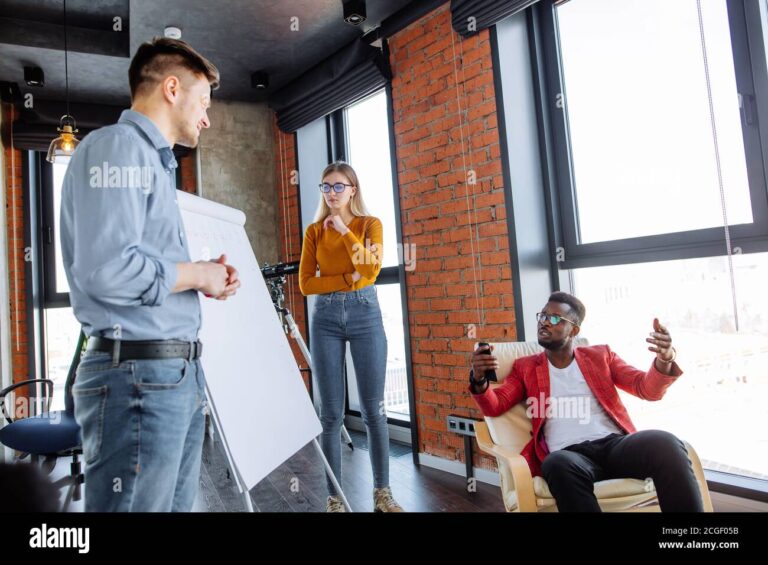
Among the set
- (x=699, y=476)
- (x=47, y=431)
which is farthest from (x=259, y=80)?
(x=699, y=476)

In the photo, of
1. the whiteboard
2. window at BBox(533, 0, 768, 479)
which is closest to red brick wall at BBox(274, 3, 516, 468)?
window at BBox(533, 0, 768, 479)

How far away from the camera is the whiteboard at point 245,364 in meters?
1.55

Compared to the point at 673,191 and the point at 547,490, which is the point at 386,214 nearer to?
the point at 673,191

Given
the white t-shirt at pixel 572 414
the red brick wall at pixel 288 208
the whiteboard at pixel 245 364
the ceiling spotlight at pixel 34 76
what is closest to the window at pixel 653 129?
the white t-shirt at pixel 572 414

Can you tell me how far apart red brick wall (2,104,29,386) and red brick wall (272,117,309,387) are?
4.32ft

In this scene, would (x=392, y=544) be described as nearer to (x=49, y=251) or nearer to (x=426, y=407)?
(x=426, y=407)

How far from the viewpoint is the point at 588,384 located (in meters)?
1.81

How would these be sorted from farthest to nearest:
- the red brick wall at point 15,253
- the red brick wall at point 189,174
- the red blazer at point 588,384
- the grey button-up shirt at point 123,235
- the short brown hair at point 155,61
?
the red brick wall at point 189,174 → the red brick wall at point 15,253 → the red blazer at point 588,384 → the short brown hair at point 155,61 → the grey button-up shirt at point 123,235

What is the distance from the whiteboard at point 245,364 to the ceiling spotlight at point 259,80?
1.24 meters

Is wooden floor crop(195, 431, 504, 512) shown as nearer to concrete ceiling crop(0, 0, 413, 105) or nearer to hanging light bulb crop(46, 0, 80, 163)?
hanging light bulb crop(46, 0, 80, 163)

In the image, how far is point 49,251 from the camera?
229cm

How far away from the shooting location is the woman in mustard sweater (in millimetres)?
2072

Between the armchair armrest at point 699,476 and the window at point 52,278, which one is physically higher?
the window at point 52,278

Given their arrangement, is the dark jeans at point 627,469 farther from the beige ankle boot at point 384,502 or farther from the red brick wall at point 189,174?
the red brick wall at point 189,174
